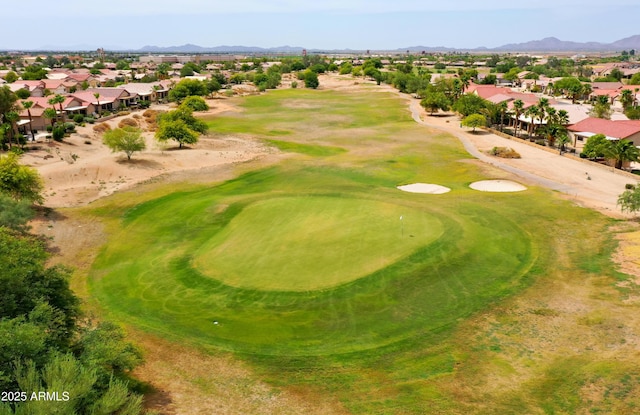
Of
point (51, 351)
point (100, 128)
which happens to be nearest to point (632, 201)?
point (51, 351)

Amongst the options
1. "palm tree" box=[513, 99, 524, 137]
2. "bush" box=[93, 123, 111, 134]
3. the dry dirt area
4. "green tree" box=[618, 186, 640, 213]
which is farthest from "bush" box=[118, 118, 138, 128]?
"green tree" box=[618, 186, 640, 213]

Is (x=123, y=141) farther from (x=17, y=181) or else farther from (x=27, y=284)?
(x=27, y=284)

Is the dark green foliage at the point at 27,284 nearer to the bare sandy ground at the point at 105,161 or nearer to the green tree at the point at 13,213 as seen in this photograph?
the green tree at the point at 13,213

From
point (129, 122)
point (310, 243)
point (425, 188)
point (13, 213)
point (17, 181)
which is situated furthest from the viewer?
point (129, 122)

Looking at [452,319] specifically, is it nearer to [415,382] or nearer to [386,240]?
[415,382]

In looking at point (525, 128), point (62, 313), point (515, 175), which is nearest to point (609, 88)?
point (525, 128)

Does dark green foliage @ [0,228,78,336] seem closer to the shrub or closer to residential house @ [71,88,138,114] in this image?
the shrub
